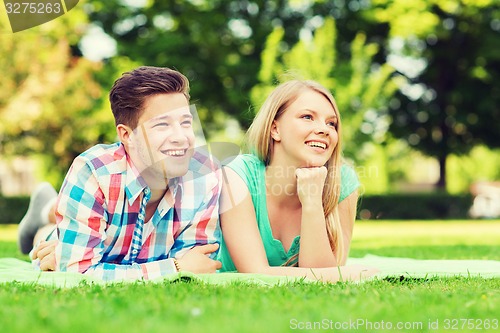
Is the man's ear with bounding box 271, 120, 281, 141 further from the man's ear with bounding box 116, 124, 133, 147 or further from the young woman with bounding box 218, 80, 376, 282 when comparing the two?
the man's ear with bounding box 116, 124, 133, 147

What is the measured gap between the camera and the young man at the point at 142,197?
4328 mm

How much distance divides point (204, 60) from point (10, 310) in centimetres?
2303

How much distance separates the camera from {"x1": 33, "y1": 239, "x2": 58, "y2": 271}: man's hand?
15.8 ft

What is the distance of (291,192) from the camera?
503cm

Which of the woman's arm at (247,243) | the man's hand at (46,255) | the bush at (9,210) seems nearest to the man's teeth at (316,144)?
the woman's arm at (247,243)

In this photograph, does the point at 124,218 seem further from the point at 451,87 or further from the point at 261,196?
the point at 451,87

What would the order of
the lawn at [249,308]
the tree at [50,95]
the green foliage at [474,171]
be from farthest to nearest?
the green foliage at [474,171]
the tree at [50,95]
the lawn at [249,308]

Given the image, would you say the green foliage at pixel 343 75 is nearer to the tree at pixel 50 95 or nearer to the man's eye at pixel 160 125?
the tree at pixel 50 95

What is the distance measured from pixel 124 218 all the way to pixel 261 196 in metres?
1.03

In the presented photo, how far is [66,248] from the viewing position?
438cm

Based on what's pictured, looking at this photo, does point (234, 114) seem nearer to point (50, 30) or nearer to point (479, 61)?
point (50, 30)

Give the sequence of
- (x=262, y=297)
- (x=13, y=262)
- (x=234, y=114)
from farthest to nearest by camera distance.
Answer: (x=234, y=114) < (x=13, y=262) < (x=262, y=297)

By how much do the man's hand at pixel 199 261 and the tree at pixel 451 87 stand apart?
70.9ft

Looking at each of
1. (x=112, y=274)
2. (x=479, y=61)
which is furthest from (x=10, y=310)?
(x=479, y=61)
